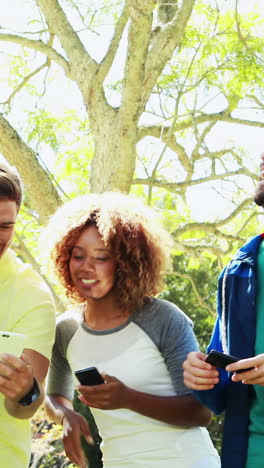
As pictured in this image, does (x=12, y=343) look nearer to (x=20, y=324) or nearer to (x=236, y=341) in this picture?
(x=20, y=324)

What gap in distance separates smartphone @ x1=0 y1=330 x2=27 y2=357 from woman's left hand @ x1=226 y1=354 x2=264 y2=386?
2.20 feet

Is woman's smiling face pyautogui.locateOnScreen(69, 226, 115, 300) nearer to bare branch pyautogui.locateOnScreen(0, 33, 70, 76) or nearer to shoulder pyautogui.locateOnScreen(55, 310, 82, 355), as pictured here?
shoulder pyautogui.locateOnScreen(55, 310, 82, 355)

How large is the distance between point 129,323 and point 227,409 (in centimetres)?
50

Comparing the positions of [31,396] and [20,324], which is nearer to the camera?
[31,396]

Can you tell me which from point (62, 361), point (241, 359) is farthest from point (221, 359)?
point (62, 361)

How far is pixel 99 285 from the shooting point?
288 cm

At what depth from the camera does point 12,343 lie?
2.44 meters

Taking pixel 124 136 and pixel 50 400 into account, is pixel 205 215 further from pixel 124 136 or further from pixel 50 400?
pixel 50 400

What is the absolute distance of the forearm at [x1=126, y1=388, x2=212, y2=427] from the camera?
105 inches

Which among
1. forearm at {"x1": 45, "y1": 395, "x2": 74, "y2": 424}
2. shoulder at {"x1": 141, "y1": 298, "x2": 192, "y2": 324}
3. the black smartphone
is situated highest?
shoulder at {"x1": 141, "y1": 298, "x2": 192, "y2": 324}

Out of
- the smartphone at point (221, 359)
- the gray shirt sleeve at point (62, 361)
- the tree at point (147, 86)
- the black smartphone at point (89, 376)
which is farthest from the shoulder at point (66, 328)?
the tree at point (147, 86)

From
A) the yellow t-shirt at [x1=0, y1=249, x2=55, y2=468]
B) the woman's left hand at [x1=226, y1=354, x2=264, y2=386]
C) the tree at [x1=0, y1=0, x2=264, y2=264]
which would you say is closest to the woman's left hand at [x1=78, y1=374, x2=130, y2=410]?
the yellow t-shirt at [x1=0, y1=249, x2=55, y2=468]

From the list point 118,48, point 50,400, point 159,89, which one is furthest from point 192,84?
point 50,400

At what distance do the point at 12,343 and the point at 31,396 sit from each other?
0.72 feet
